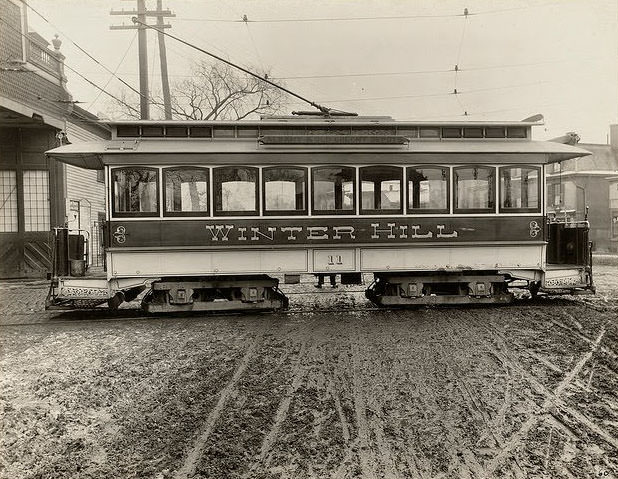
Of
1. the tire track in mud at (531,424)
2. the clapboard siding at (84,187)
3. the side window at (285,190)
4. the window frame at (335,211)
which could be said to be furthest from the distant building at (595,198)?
the tire track in mud at (531,424)

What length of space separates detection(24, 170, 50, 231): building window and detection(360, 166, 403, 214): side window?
40.0 feet

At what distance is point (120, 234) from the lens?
9562 millimetres

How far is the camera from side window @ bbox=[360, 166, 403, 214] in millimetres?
9953

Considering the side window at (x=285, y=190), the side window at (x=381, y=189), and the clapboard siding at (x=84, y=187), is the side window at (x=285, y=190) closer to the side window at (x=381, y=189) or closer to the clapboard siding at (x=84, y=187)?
the side window at (x=381, y=189)

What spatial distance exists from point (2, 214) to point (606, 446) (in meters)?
18.1

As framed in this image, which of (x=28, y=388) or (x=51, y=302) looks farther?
(x=51, y=302)

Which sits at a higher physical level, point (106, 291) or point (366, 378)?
point (106, 291)

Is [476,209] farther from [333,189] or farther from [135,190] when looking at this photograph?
[135,190]

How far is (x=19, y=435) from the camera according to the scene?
451 centimetres

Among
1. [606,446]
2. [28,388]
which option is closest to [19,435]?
[28,388]

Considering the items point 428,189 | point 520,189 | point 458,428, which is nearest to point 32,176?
point 428,189

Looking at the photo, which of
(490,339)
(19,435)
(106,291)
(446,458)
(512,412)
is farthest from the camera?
(106,291)

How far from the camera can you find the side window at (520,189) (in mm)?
10242

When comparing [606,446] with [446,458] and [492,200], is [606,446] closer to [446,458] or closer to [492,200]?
[446,458]
